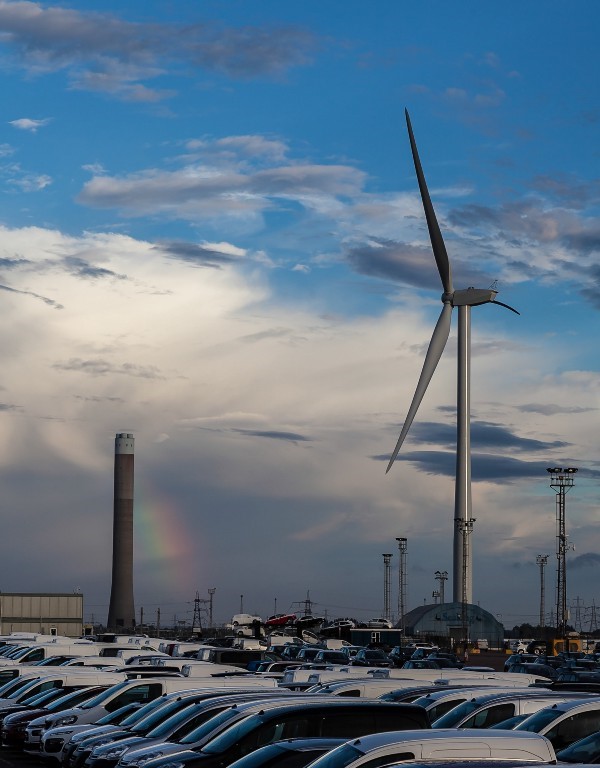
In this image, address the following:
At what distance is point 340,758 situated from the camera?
41.6ft

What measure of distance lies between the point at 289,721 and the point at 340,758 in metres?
5.06

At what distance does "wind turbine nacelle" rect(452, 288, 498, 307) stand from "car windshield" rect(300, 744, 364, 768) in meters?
82.7

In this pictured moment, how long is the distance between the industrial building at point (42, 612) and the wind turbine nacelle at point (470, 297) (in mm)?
40996

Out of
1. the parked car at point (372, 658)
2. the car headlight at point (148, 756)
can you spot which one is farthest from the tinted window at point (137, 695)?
the parked car at point (372, 658)

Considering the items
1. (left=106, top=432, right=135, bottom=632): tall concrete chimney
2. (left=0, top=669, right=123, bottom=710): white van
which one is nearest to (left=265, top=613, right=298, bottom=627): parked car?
(left=106, top=432, right=135, bottom=632): tall concrete chimney

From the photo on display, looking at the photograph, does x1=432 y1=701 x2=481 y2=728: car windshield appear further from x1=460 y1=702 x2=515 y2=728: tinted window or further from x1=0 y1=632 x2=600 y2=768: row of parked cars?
x1=460 y1=702 x2=515 y2=728: tinted window

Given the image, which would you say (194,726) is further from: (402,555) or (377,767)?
(402,555)

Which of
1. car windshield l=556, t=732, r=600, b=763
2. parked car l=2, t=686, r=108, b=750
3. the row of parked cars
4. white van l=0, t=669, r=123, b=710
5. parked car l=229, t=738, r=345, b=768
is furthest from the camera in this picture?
white van l=0, t=669, r=123, b=710

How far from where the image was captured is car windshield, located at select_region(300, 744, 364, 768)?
493 inches

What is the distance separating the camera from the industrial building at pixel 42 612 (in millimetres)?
104062

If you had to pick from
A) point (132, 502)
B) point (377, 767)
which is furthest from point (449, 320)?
point (377, 767)

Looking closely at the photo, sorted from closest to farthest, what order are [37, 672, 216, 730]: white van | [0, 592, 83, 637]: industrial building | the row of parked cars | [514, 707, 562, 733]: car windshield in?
1. the row of parked cars
2. [514, 707, 562, 733]: car windshield
3. [37, 672, 216, 730]: white van
4. [0, 592, 83, 637]: industrial building

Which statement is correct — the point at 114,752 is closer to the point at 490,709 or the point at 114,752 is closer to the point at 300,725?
the point at 300,725

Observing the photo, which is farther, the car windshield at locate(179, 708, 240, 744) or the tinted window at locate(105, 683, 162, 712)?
the tinted window at locate(105, 683, 162, 712)
